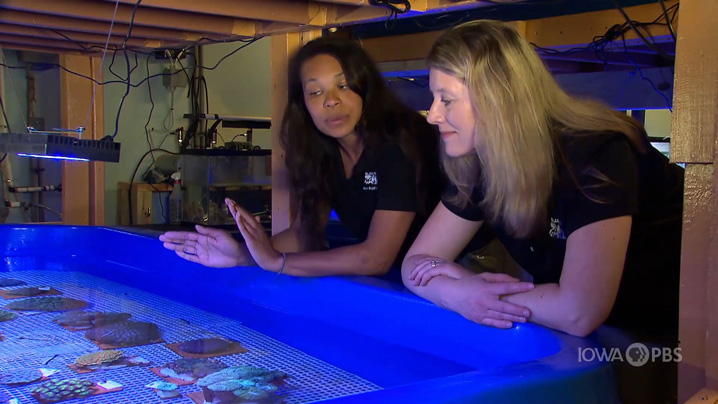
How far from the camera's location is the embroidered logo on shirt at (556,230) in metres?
1.02

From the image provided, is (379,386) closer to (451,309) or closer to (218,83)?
(451,309)

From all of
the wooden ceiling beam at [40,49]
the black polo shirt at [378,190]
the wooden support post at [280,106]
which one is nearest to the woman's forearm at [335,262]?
the black polo shirt at [378,190]

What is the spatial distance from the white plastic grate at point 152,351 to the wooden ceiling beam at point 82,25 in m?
0.75

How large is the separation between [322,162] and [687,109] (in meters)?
0.93

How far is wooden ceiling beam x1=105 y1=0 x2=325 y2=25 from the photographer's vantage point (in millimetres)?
1518

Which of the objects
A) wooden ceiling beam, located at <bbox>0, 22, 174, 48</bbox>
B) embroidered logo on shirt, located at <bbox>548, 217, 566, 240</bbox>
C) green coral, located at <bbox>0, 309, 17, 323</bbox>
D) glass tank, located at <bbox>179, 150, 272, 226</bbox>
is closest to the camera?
embroidered logo on shirt, located at <bbox>548, 217, 566, 240</bbox>

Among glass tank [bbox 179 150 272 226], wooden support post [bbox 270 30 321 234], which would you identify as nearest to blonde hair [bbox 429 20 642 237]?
wooden support post [bbox 270 30 321 234]

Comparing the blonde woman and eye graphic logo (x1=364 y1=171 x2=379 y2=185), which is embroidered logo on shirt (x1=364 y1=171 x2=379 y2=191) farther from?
the blonde woman

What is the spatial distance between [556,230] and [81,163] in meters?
2.24

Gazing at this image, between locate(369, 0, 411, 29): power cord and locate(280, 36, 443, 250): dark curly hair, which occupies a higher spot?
locate(369, 0, 411, 29): power cord

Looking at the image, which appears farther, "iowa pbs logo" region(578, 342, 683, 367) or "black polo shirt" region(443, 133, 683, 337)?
"black polo shirt" region(443, 133, 683, 337)

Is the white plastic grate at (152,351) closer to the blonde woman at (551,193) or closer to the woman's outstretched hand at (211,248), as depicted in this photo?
the woman's outstretched hand at (211,248)

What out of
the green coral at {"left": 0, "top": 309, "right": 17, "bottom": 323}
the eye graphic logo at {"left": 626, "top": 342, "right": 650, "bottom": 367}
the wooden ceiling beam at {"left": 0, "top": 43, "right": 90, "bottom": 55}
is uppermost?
the wooden ceiling beam at {"left": 0, "top": 43, "right": 90, "bottom": 55}

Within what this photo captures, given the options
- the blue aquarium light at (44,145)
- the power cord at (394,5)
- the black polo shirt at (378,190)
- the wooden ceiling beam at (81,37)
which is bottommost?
the black polo shirt at (378,190)
